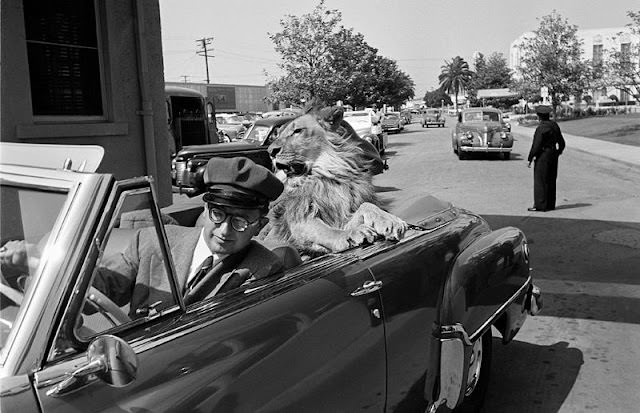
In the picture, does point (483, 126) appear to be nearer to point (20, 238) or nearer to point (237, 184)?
point (237, 184)

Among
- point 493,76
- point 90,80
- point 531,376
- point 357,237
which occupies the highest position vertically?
point 493,76

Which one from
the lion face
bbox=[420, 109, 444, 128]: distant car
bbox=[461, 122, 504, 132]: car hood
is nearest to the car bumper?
bbox=[461, 122, 504, 132]: car hood

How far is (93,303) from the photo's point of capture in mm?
1617

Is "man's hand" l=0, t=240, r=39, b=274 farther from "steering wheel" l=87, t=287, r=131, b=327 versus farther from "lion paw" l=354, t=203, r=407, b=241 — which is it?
"lion paw" l=354, t=203, r=407, b=241

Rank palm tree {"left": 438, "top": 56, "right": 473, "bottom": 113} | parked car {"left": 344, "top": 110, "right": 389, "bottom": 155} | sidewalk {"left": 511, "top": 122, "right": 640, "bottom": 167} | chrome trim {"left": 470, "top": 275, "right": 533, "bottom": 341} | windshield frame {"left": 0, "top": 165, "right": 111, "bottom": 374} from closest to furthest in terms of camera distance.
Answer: windshield frame {"left": 0, "top": 165, "right": 111, "bottom": 374} < chrome trim {"left": 470, "top": 275, "right": 533, "bottom": 341} < sidewalk {"left": 511, "top": 122, "right": 640, "bottom": 167} < parked car {"left": 344, "top": 110, "right": 389, "bottom": 155} < palm tree {"left": 438, "top": 56, "right": 473, "bottom": 113}

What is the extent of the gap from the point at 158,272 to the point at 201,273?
211 mm

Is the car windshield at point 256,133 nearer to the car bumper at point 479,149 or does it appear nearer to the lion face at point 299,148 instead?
the car bumper at point 479,149

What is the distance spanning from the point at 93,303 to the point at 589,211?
32.5 feet

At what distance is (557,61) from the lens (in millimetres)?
44875

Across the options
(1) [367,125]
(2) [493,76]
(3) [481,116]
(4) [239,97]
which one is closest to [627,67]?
(3) [481,116]

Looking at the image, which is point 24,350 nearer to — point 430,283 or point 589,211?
point 430,283

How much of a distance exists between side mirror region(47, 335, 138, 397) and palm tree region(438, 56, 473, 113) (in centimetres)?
13564

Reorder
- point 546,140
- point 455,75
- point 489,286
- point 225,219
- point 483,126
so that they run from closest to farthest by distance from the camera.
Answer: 1. point 225,219
2. point 489,286
3. point 546,140
4. point 483,126
5. point 455,75

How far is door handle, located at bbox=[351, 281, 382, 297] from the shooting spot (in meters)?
2.34
